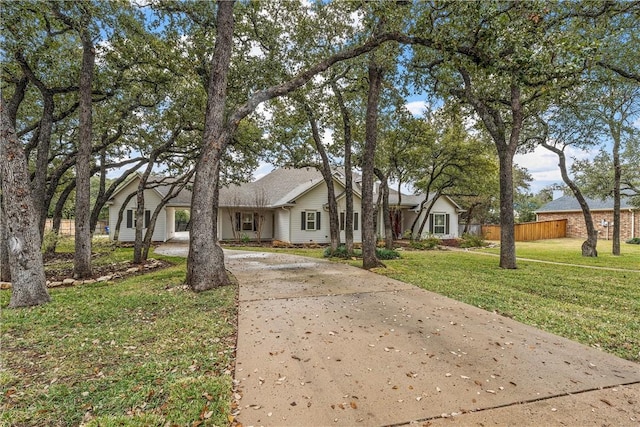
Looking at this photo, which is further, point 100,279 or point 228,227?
point 228,227

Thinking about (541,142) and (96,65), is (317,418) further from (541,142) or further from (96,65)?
(541,142)

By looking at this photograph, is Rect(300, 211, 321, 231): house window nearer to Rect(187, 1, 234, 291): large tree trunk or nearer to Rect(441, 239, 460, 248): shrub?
Rect(441, 239, 460, 248): shrub

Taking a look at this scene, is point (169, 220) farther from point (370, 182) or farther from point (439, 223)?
point (439, 223)

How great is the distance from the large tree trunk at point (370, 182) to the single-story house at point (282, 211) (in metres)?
8.28

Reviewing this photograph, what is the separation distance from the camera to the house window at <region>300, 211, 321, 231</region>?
2019 cm

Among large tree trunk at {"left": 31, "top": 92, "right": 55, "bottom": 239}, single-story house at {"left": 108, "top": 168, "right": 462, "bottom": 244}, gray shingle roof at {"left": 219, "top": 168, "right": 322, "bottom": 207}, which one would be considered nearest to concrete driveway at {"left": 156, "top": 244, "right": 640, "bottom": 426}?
large tree trunk at {"left": 31, "top": 92, "right": 55, "bottom": 239}

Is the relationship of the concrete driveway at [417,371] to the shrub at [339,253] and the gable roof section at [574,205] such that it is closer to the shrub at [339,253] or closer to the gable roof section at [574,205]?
the shrub at [339,253]

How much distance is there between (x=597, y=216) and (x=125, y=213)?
1419 inches

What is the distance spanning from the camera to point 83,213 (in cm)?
798

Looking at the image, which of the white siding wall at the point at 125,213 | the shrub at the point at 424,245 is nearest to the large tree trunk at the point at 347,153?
the shrub at the point at 424,245

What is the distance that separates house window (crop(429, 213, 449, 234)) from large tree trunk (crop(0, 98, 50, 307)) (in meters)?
22.5

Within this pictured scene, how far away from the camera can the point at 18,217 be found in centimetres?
520

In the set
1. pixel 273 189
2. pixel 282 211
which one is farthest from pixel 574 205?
pixel 273 189

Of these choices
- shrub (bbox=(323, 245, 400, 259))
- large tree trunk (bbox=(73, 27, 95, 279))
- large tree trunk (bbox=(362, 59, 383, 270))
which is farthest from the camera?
shrub (bbox=(323, 245, 400, 259))
